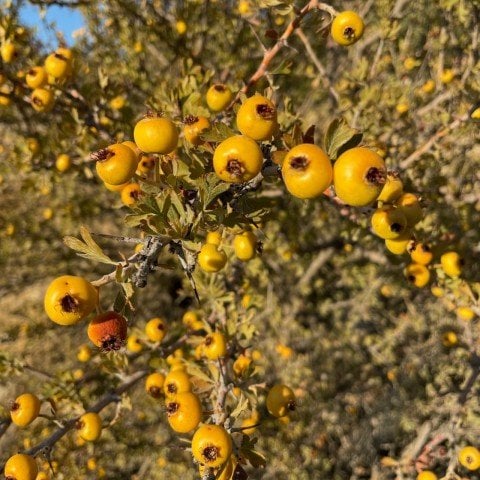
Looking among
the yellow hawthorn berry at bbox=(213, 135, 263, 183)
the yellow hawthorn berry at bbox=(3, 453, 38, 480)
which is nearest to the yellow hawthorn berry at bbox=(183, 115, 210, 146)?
the yellow hawthorn berry at bbox=(213, 135, 263, 183)

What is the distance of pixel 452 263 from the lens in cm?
261

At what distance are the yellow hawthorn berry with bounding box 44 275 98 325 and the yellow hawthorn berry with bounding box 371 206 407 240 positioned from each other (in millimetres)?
1401

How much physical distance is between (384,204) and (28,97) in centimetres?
349

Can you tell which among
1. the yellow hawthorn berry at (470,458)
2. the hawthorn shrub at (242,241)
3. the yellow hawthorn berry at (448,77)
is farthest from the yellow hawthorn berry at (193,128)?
the yellow hawthorn berry at (448,77)

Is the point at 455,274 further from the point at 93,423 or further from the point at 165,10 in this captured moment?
the point at 165,10

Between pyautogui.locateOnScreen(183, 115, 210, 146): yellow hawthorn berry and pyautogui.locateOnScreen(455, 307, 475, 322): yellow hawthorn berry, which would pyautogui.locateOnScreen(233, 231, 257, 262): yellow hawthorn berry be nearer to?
pyautogui.locateOnScreen(183, 115, 210, 146): yellow hawthorn berry

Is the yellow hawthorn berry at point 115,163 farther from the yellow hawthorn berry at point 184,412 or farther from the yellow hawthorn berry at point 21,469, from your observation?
the yellow hawthorn berry at point 21,469

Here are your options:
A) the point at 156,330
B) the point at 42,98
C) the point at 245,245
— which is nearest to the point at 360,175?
the point at 245,245

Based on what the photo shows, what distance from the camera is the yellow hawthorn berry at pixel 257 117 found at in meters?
1.55

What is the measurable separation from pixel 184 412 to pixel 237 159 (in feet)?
4.61

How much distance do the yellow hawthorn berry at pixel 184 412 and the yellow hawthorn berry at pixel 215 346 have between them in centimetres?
47

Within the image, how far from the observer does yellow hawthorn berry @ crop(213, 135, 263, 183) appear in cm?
148

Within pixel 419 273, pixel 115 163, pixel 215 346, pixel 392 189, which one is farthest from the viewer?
pixel 419 273

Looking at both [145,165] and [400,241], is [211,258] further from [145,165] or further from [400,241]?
[400,241]
